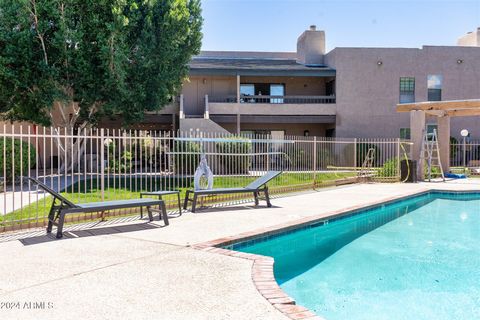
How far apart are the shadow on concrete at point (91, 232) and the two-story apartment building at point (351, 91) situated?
694 inches

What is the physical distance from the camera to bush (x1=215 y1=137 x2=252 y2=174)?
1703 centimetres

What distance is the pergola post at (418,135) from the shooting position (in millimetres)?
19156

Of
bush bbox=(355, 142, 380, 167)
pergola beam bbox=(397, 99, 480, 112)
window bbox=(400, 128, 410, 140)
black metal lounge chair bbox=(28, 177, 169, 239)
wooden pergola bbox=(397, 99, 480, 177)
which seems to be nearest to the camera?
black metal lounge chair bbox=(28, 177, 169, 239)

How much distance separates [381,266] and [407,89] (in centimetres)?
2303

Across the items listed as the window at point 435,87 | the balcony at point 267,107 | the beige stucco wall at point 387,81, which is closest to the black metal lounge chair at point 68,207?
the balcony at point 267,107

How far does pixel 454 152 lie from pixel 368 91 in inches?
265

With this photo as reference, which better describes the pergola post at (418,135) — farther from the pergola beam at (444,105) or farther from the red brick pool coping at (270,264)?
the red brick pool coping at (270,264)

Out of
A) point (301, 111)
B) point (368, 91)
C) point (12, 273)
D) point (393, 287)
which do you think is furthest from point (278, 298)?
point (368, 91)

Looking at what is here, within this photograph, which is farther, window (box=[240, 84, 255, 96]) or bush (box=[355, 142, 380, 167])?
window (box=[240, 84, 255, 96])

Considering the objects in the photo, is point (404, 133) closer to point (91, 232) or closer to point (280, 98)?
point (280, 98)

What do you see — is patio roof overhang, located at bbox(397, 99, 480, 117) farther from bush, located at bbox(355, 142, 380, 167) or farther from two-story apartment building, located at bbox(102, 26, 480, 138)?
two-story apartment building, located at bbox(102, 26, 480, 138)

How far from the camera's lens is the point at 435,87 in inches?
1068

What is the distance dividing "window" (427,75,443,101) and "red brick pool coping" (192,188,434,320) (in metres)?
20.1

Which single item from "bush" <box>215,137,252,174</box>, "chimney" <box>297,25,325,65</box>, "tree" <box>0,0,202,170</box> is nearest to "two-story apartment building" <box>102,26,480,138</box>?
"chimney" <box>297,25,325,65</box>
